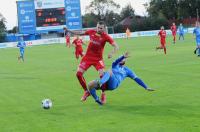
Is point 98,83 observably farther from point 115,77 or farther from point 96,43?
point 96,43

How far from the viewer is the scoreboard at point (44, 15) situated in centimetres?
6969

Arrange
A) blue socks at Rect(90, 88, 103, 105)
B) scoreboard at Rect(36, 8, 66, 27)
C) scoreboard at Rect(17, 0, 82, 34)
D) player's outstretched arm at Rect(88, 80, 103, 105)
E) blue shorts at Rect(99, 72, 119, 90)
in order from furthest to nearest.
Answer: scoreboard at Rect(17, 0, 82, 34) < scoreboard at Rect(36, 8, 66, 27) < blue socks at Rect(90, 88, 103, 105) < player's outstretched arm at Rect(88, 80, 103, 105) < blue shorts at Rect(99, 72, 119, 90)

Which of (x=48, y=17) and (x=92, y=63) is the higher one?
(x=48, y=17)

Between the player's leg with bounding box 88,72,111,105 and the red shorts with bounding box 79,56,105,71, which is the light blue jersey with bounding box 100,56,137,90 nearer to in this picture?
the player's leg with bounding box 88,72,111,105

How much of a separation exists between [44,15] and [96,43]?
185 ft

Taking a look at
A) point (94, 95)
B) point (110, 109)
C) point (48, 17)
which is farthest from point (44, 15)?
point (110, 109)

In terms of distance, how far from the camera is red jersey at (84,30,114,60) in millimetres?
14156

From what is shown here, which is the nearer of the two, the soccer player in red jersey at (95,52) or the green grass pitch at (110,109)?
the green grass pitch at (110,109)

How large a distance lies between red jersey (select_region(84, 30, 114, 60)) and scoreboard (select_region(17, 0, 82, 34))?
182 feet

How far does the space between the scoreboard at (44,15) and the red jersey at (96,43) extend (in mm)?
55531

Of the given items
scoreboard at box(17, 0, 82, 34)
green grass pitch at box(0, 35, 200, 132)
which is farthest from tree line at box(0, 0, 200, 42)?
green grass pitch at box(0, 35, 200, 132)

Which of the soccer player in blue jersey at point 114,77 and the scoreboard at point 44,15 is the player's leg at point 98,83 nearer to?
the soccer player in blue jersey at point 114,77

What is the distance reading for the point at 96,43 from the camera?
14.4m

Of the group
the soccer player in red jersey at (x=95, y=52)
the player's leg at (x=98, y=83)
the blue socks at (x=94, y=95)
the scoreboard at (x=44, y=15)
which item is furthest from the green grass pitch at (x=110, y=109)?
the scoreboard at (x=44, y=15)
